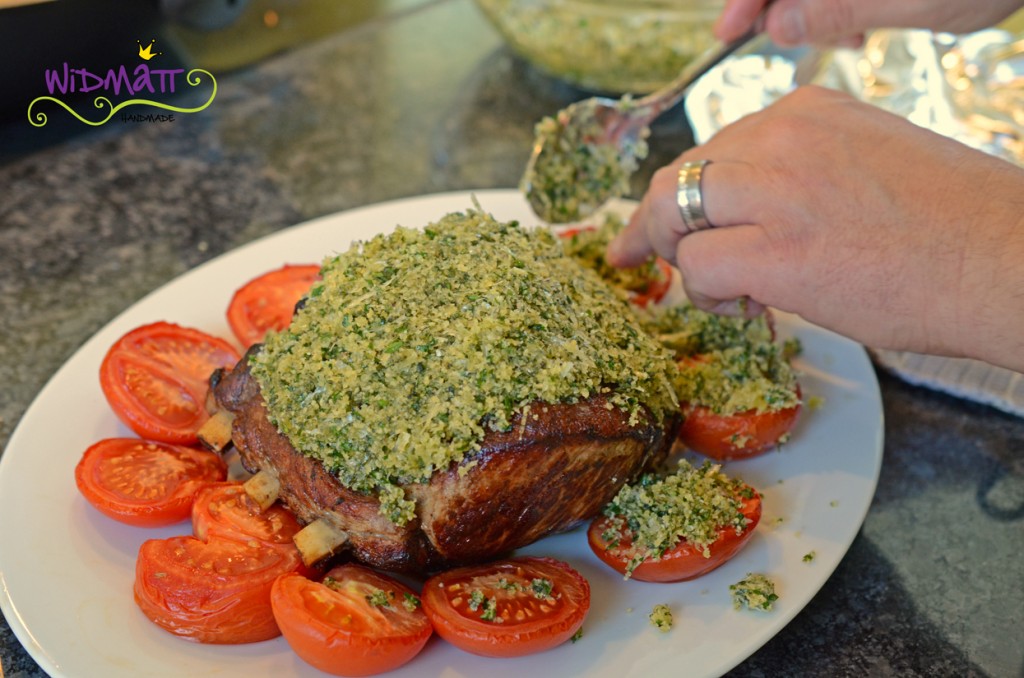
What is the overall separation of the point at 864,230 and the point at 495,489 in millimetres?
867

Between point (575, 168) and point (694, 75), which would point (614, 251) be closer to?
point (575, 168)

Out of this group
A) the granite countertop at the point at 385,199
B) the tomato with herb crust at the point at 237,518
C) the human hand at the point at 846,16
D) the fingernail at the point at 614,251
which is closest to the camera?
the tomato with herb crust at the point at 237,518

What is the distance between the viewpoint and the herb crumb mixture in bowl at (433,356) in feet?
5.39

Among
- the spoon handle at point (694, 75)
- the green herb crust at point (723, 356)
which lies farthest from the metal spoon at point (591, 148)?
the green herb crust at point (723, 356)

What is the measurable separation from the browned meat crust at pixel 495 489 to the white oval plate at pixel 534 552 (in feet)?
0.54

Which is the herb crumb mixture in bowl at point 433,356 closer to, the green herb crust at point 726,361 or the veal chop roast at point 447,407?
the veal chop roast at point 447,407

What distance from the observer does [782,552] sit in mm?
1742

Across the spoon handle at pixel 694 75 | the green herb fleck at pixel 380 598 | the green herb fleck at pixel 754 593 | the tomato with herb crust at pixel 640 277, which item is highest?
the spoon handle at pixel 694 75

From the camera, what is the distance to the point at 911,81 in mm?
3373

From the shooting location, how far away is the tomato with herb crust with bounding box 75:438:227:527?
1747mm

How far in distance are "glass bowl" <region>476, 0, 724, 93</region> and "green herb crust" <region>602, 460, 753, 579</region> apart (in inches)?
75.6

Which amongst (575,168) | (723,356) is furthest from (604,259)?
(723,356)

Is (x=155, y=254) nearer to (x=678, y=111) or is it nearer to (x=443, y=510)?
(x=443, y=510)

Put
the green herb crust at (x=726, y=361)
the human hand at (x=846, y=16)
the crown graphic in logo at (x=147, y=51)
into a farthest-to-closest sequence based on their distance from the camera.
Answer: the crown graphic in logo at (x=147, y=51), the human hand at (x=846, y=16), the green herb crust at (x=726, y=361)
